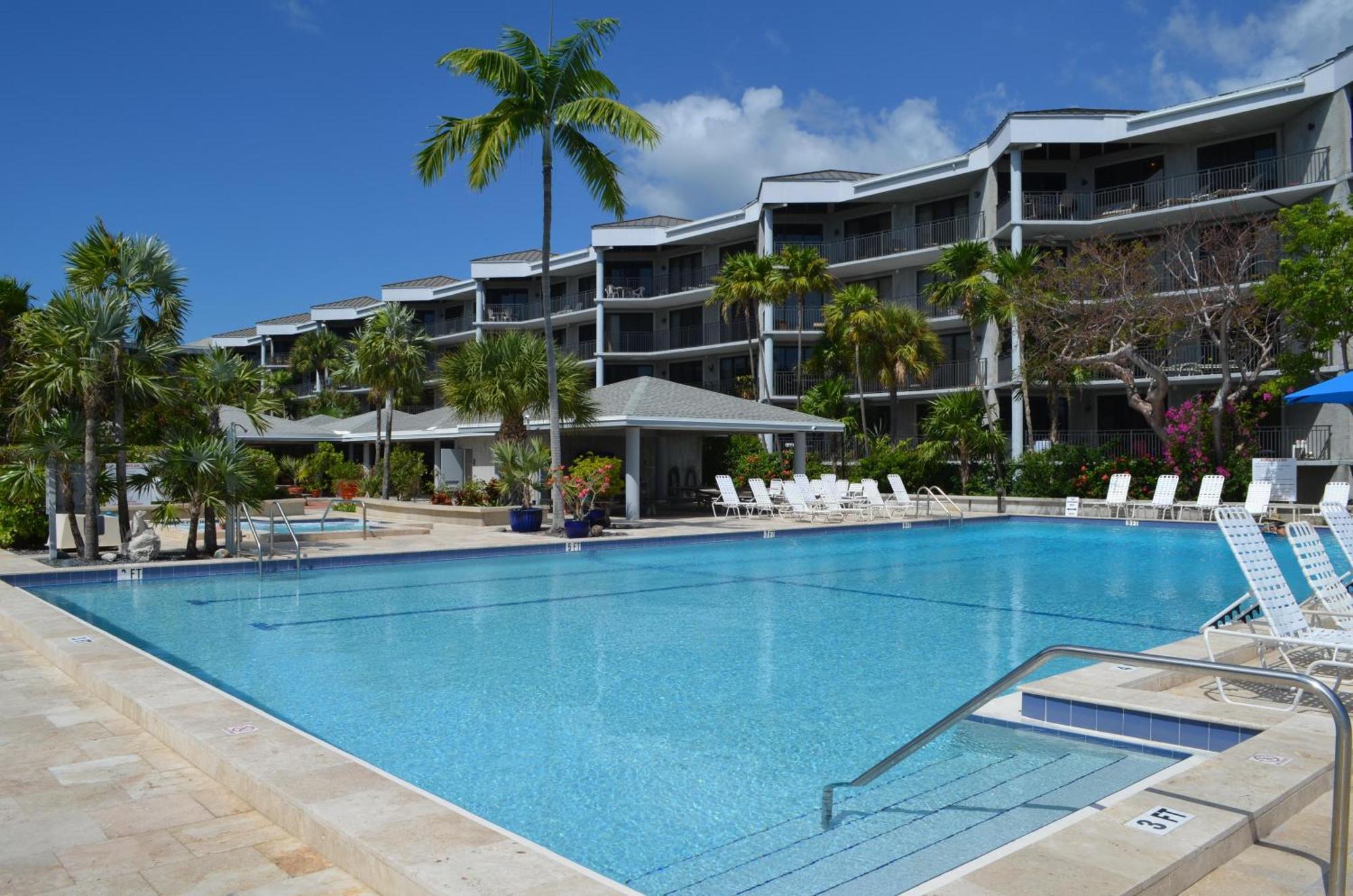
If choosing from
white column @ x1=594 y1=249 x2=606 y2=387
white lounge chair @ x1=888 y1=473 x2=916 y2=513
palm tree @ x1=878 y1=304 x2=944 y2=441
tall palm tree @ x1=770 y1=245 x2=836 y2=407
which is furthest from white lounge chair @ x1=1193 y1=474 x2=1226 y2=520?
white column @ x1=594 y1=249 x2=606 y2=387

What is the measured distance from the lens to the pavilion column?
29.9 metres

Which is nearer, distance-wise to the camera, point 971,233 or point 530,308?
point 971,233

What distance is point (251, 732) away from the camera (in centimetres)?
505

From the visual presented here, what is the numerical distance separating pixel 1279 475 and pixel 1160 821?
22495 millimetres

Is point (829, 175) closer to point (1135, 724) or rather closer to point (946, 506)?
point (946, 506)

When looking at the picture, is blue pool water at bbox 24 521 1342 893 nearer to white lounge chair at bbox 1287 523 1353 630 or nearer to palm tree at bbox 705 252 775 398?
white lounge chair at bbox 1287 523 1353 630

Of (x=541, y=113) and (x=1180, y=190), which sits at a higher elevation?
(x=1180, y=190)

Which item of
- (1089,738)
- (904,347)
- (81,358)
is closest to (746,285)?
(904,347)

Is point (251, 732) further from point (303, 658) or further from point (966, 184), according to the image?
point (966, 184)

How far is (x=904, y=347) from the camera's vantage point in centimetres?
3170

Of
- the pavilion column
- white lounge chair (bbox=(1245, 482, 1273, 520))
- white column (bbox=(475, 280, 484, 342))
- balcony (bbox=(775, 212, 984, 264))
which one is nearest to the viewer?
white lounge chair (bbox=(1245, 482, 1273, 520))

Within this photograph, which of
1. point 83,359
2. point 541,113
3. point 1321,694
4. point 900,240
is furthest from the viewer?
point 900,240

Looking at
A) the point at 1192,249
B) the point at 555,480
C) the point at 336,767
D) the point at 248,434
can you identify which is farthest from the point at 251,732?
the point at 248,434

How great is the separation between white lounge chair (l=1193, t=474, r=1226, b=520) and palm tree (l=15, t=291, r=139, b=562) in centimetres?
2164
